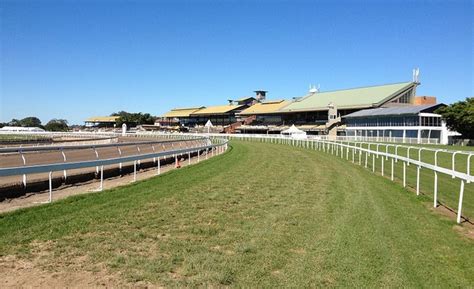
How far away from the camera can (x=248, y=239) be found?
639 cm

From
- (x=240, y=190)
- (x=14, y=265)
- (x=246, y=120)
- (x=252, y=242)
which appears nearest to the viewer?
(x=14, y=265)

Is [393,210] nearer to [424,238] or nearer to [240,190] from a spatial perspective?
[424,238]

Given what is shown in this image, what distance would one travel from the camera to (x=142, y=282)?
463 centimetres

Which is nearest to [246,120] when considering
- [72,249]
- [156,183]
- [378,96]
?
[378,96]

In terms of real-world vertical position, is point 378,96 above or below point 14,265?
above

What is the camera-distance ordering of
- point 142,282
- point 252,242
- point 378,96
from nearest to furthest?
point 142,282 < point 252,242 < point 378,96

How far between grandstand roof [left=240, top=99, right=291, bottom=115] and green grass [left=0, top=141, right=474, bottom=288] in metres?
90.4

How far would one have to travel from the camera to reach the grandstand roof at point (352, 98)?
3147 inches

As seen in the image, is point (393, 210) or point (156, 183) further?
point (156, 183)

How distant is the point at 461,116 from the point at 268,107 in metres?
55.2

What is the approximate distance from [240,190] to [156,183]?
2614mm

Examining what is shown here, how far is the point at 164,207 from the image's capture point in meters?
8.77

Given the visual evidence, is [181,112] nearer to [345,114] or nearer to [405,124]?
[345,114]

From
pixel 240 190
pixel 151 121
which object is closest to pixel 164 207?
pixel 240 190
